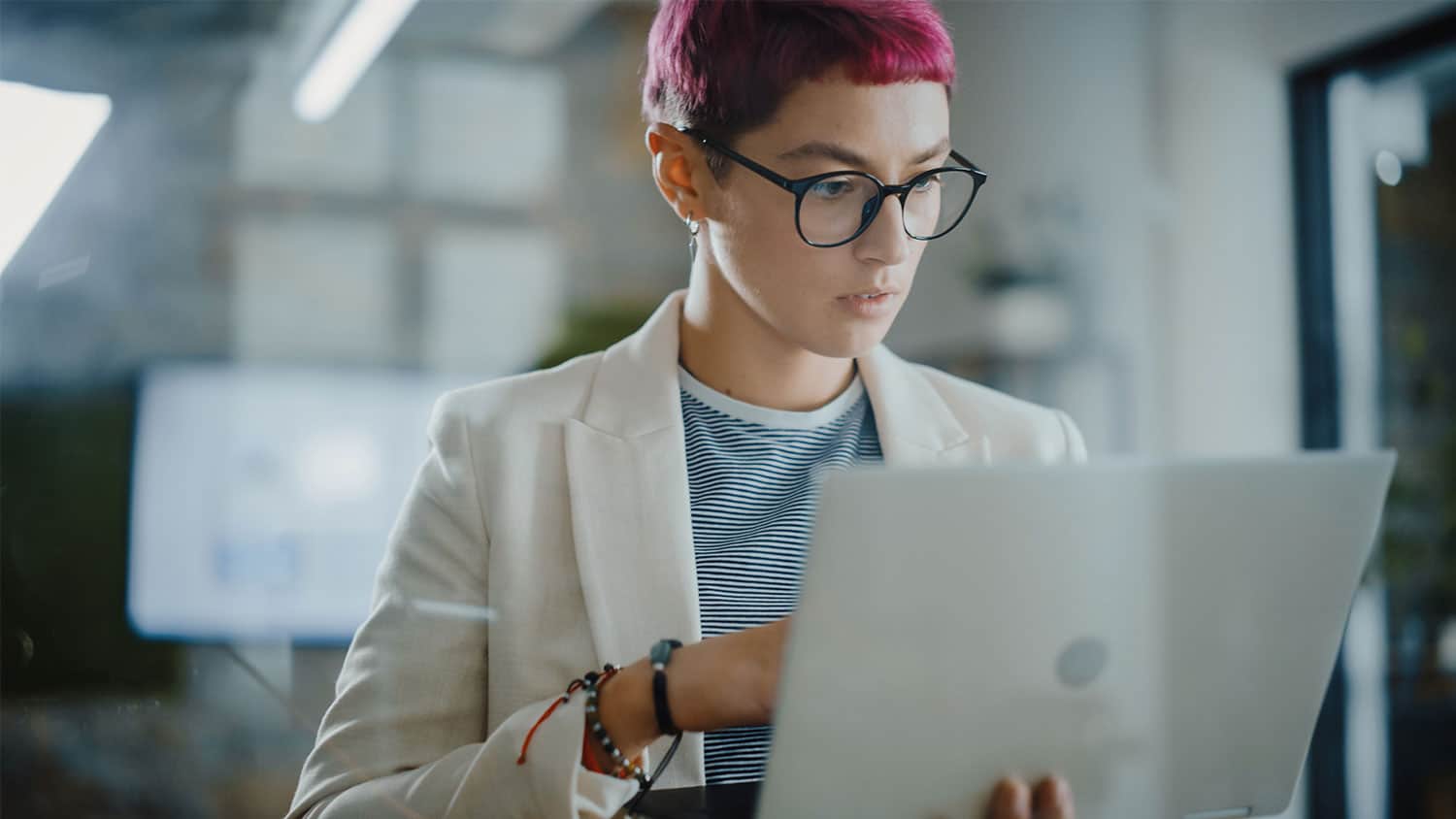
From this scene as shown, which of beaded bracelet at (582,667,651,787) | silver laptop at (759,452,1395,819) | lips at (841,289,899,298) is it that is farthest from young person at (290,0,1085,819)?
silver laptop at (759,452,1395,819)

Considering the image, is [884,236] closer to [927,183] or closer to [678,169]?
[927,183]

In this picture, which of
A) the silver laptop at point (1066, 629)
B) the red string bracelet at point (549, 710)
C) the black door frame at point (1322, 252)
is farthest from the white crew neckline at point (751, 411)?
the black door frame at point (1322, 252)

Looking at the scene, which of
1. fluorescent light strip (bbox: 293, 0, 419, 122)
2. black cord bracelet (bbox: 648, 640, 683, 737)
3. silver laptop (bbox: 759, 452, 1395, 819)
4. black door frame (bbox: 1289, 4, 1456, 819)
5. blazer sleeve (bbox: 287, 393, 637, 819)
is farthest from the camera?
black door frame (bbox: 1289, 4, 1456, 819)

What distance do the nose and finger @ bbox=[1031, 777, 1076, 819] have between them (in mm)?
440

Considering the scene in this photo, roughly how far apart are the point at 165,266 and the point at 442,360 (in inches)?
10.9

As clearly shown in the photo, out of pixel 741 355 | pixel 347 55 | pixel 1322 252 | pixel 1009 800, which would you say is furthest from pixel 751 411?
pixel 1322 252

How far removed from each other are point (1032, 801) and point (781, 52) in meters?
0.62

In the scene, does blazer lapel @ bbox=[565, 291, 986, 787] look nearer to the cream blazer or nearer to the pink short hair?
the cream blazer

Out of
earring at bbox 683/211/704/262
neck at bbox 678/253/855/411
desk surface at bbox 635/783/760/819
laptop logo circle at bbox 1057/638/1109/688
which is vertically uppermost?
earring at bbox 683/211/704/262

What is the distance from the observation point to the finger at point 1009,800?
0.68 m

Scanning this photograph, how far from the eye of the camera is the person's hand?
0.68m

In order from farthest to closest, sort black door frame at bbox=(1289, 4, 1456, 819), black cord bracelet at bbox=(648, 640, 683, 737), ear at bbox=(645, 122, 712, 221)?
black door frame at bbox=(1289, 4, 1456, 819) → ear at bbox=(645, 122, 712, 221) → black cord bracelet at bbox=(648, 640, 683, 737)

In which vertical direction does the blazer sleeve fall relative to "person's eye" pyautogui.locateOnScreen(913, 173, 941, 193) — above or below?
below

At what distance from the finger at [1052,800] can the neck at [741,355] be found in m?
0.47
